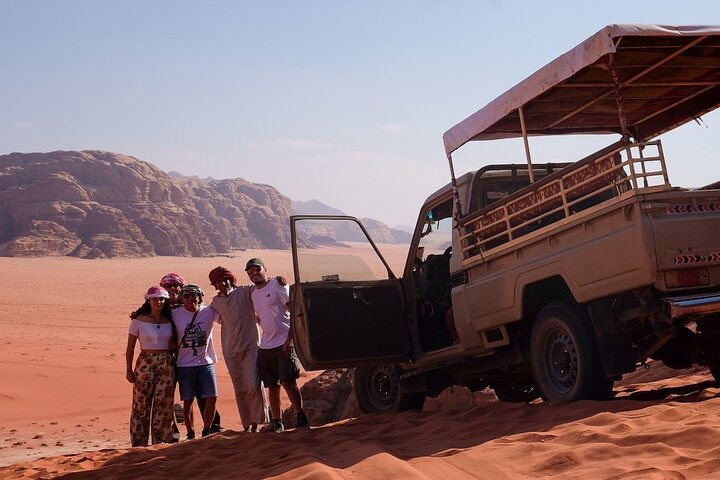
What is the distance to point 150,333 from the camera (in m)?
8.20

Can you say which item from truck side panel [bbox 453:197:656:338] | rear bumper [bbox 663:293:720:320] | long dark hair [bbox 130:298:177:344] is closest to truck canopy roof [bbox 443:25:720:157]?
truck side panel [bbox 453:197:656:338]

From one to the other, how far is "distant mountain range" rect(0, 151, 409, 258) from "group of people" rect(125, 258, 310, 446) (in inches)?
2716

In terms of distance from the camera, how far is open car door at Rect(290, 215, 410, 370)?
8203 mm

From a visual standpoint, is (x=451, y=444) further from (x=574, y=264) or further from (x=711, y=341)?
(x=711, y=341)

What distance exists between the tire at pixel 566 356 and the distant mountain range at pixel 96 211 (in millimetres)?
71670

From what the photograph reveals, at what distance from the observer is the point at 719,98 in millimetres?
7926

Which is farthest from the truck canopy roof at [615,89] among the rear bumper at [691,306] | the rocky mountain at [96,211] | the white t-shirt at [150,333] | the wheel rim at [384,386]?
the rocky mountain at [96,211]

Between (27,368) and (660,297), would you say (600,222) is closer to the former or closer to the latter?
(660,297)

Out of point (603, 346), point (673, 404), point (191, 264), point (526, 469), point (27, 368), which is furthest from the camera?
point (191, 264)

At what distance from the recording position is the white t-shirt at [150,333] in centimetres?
820

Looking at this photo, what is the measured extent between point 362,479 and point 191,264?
2793 inches

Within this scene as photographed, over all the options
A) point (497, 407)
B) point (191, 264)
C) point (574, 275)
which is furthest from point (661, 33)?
point (191, 264)

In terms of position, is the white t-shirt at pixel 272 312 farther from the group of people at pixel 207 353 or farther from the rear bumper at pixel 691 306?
the rear bumper at pixel 691 306

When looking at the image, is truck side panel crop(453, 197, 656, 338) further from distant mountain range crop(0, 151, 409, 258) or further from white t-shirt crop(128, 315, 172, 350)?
distant mountain range crop(0, 151, 409, 258)
